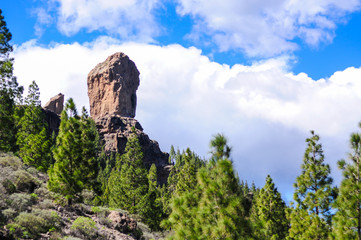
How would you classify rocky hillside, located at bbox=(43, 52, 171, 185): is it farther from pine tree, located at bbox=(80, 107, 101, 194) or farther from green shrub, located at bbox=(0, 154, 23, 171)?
green shrub, located at bbox=(0, 154, 23, 171)

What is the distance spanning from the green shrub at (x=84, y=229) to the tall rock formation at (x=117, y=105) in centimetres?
8281

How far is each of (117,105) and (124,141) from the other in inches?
916

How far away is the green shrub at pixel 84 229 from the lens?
59.4 feet

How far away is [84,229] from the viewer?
18.9m

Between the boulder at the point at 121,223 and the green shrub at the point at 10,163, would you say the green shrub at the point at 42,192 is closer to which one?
the green shrub at the point at 10,163

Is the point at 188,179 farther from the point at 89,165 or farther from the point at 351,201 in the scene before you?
the point at 351,201

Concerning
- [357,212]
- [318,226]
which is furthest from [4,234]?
[318,226]

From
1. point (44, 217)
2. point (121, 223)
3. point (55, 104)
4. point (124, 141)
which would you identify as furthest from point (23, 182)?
point (55, 104)

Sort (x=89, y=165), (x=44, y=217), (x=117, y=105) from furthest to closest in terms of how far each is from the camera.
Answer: (x=117, y=105), (x=89, y=165), (x=44, y=217)

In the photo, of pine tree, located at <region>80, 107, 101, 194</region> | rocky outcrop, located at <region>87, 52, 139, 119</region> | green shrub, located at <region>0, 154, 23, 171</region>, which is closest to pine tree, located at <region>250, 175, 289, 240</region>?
pine tree, located at <region>80, 107, 101, 194</region>

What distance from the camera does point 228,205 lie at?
9.59 meters

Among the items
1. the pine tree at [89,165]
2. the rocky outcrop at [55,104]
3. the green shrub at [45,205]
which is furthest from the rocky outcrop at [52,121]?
the green shrub at [45,205]

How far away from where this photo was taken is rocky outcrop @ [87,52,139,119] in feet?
410

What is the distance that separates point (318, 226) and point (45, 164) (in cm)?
3168
